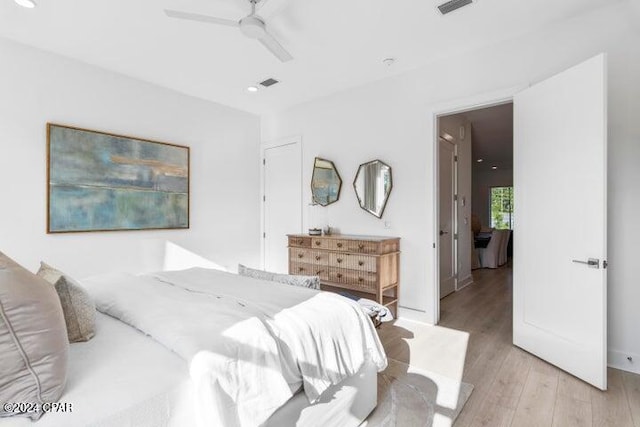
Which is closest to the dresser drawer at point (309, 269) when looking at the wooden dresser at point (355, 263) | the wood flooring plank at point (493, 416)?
the wooden dresser at point (355, 263)

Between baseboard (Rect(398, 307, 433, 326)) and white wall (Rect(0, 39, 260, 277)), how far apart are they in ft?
7.99

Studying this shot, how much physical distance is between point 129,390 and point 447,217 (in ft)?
14.3

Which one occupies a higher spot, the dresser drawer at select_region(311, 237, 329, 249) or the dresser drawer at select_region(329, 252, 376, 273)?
the dresser drawer at select_region(311, 237, 329, 249)

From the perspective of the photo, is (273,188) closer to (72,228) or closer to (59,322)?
(72,228)

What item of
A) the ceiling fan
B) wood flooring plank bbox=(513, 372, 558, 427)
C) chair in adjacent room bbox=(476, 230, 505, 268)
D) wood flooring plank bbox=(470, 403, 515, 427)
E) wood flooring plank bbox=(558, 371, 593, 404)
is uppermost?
the ceiling fan

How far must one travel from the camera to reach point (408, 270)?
11.9 ft

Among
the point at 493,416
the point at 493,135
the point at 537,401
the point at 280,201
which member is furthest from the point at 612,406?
the point at 493,135

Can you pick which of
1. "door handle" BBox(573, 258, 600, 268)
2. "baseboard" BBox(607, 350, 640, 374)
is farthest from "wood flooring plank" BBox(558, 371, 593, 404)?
"door handle" BBox(573, 258, 600, 268)

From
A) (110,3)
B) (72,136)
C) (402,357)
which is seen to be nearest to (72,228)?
(72,136)

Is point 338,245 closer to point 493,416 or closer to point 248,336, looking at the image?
point 493,416

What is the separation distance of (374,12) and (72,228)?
137 inches

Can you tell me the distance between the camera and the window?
10.1 metres

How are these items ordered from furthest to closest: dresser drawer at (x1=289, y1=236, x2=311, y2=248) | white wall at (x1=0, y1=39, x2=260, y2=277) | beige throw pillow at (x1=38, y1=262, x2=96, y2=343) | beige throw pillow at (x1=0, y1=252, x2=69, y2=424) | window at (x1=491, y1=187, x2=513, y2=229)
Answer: window at (x1=491, y1=187, x2=513, y2=229)
dresser drawer at (x1=289, y1=236, x2=311, y2=248)
white wall at (x1=0, y1=39, x2=260, y2=277)
beige throw pillow at (x1=38, y1=262, x2=96, y2=343)
beige throw pillow at (x1=0, y1=252, x2=69, y2=424)

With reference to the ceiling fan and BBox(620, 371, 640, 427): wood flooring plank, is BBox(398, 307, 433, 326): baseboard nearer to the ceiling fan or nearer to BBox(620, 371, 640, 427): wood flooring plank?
BBox(620, 371, 640, 427): wood flooring plank
